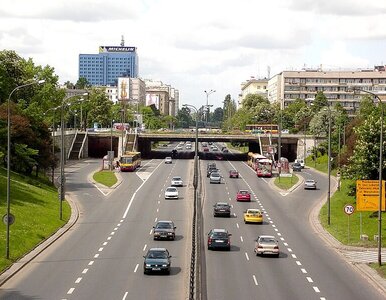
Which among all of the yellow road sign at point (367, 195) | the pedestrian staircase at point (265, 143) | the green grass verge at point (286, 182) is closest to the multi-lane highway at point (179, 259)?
the yellow road sign at point (367, 195)

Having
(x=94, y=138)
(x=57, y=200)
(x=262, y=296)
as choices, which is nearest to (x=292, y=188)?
(x=57, y=200)

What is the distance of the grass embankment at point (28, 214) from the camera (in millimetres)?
46938

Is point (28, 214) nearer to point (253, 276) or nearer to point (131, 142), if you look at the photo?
point (253, 276)

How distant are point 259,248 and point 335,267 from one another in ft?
17.5

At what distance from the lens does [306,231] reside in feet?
196

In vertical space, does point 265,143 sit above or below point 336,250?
above

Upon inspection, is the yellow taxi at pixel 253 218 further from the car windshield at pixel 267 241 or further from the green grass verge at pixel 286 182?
the green grass verge at pixel 286 182

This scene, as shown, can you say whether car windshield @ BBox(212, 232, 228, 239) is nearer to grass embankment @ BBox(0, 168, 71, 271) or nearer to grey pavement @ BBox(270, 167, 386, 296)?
grey pavement @ BBox(270, 167, 386, 296)

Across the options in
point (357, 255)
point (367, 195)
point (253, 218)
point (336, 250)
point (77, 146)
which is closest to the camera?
point (357, 255)


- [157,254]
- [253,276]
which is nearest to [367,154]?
[253,276]

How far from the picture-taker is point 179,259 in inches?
1784

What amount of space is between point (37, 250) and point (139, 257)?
22.1 feet

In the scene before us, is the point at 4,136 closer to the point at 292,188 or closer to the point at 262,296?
the point at 292,188

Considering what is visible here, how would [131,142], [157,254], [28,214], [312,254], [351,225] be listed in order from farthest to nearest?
[131,142] → [351,225] → [28,214] → [312,254] → [157,254]
